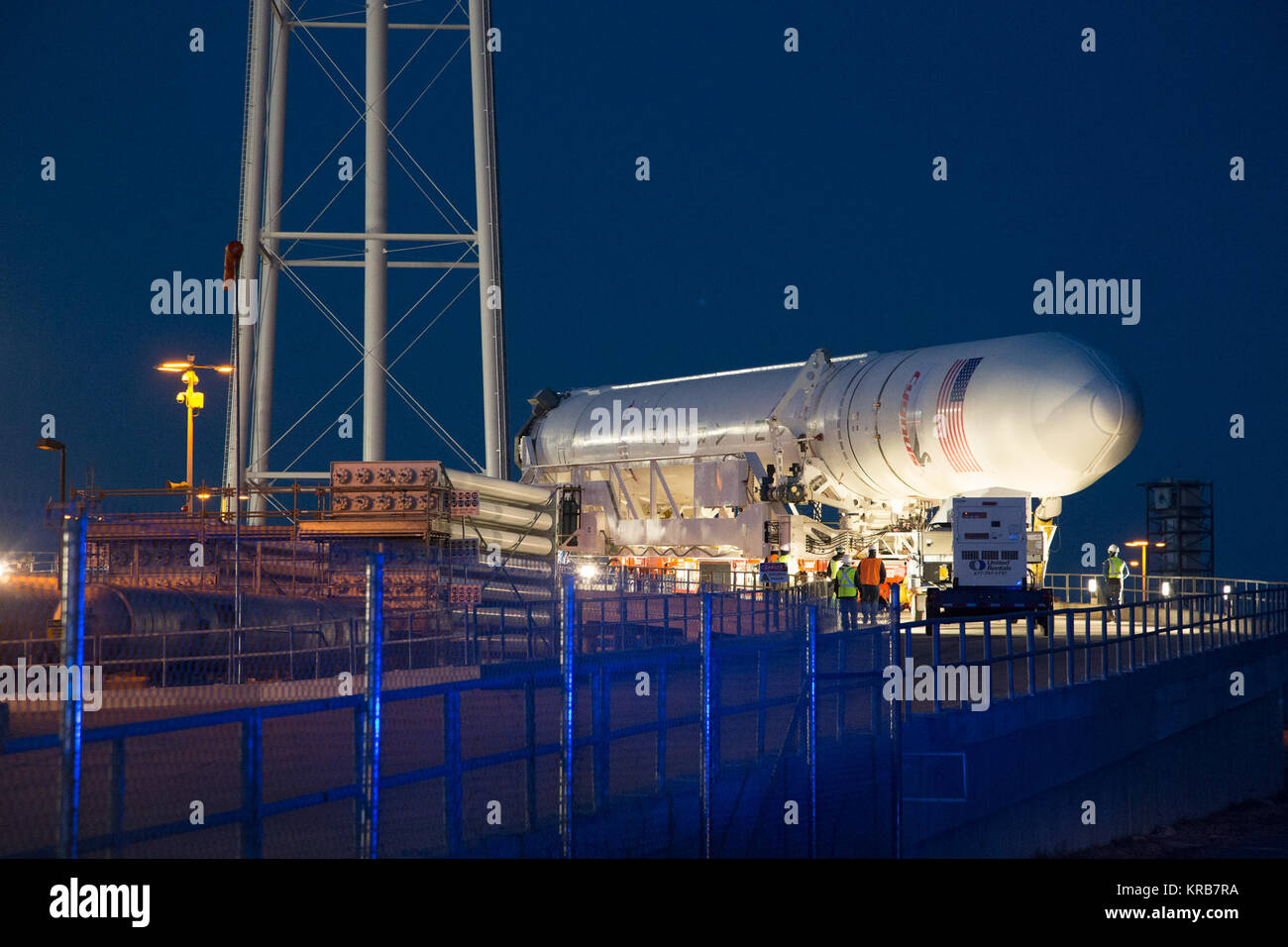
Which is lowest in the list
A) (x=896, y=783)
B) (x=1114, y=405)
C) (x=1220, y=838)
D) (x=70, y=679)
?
(x=1220, y=838)

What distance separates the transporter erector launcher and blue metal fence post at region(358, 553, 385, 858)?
2142 centimetres

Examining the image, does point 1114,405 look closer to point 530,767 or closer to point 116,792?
point 530,767

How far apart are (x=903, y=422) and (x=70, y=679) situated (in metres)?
24.4

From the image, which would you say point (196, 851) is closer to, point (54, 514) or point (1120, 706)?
point (1120, 706)

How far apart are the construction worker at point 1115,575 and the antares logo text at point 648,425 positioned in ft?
31.6

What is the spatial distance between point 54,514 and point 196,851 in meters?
18.2

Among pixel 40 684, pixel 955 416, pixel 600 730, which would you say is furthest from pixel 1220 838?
pixel 40 684

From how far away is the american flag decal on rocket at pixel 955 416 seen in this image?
27719 mm

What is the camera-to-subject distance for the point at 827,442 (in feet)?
101

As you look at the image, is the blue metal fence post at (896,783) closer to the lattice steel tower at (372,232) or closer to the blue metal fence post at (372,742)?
the blue metal fence post at (372,742)

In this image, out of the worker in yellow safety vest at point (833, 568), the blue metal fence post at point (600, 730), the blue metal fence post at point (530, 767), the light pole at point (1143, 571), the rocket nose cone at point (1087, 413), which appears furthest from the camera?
the light pole at point (1143, 571)
